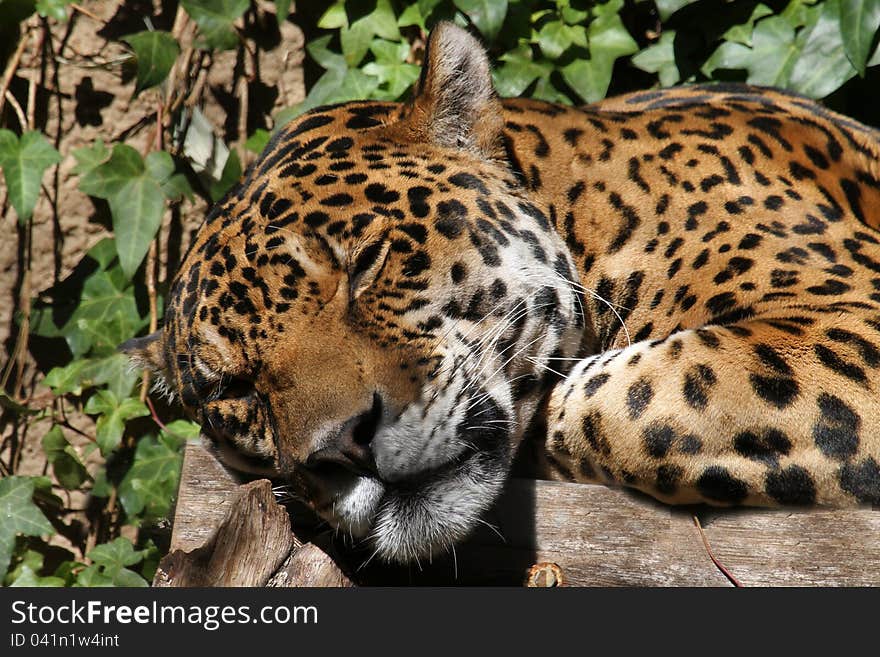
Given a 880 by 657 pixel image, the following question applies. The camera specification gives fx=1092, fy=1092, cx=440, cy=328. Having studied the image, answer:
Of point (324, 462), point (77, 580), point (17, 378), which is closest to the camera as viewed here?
point (324, 462)

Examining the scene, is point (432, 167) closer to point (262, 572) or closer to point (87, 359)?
point (262, 572)

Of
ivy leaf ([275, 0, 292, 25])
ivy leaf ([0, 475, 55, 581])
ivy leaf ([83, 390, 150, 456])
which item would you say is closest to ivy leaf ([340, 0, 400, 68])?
ivy leaf ([275, 0, 292, 25])

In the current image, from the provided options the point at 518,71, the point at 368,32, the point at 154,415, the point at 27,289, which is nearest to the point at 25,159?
the point at 27,289

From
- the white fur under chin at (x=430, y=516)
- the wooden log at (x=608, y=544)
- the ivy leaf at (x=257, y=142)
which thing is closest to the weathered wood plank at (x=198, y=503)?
the wooden log at (x=608, y=544)

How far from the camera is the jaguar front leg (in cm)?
307

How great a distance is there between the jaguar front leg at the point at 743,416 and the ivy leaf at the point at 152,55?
3.67 metres

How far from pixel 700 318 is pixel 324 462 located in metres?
1.46

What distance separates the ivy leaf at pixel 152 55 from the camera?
6.00 meters

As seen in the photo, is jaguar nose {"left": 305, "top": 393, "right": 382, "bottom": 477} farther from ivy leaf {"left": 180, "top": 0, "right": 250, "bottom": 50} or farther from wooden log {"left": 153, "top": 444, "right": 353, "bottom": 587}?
ivy leaf {"left": 180, "top": 0, "right": 250, "bottom": 50}

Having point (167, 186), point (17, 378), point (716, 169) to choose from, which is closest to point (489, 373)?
point (716, 169)

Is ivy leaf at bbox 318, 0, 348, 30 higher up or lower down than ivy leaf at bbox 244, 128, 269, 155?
higher up

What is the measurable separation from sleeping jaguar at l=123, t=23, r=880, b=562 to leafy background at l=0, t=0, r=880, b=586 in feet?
4.77

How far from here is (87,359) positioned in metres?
6.40
